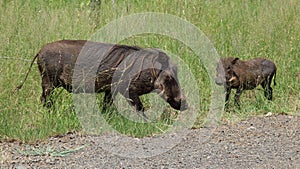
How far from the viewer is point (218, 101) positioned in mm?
6996

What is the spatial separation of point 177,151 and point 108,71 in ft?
5.56

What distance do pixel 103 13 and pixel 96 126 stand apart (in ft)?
9.77

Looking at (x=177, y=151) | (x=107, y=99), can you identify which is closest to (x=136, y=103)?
(x=107, y=99)

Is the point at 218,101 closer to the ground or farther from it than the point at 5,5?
closer to the ground

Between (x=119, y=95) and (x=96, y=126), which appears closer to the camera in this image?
(x=96, y=126)

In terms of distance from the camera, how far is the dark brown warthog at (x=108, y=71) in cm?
624

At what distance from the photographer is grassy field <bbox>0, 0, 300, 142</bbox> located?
590 centimetres

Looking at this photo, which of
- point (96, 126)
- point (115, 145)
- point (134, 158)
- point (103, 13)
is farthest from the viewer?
point (103, 13)

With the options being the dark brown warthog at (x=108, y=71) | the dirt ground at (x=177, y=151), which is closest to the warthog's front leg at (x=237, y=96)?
the dark brown warthog at (x=108, y=71)

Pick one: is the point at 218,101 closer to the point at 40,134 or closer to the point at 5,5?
the point at 40,134

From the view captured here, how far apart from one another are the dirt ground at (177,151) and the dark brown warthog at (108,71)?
0.80m

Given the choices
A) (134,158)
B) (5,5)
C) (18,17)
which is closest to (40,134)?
(134,158)

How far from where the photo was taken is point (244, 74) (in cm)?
710

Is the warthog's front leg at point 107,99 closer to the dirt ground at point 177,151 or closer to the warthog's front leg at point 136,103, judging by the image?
the warthog's front leg at point 136,103
